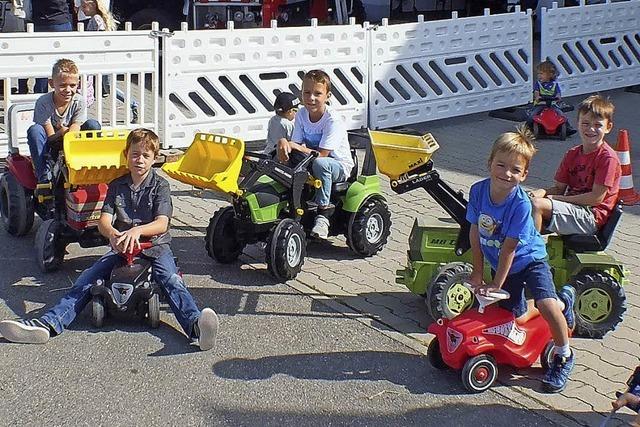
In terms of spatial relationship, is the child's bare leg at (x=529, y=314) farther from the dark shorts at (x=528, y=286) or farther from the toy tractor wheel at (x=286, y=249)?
the toy tractor wheel at (x=286, y=249)

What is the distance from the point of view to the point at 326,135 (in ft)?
21.8

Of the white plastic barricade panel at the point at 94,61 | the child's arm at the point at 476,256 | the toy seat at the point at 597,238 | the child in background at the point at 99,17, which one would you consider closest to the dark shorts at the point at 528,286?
the child's arm at the point at 476,256

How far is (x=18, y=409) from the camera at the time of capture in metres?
4.57

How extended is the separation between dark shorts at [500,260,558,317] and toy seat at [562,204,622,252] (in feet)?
2.44

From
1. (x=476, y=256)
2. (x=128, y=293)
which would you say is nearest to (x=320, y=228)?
(x=128, y=293)

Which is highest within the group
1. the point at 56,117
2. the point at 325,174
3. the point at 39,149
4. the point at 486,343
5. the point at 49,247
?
the point at 56,117

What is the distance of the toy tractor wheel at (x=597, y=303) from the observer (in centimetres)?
566

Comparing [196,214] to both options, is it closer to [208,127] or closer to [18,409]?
[208,127]

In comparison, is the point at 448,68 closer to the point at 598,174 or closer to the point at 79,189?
the point at 598,174

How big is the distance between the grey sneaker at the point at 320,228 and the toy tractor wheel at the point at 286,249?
7.8 inches

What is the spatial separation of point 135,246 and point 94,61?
13.0 ft

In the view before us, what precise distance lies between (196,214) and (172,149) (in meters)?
1.86

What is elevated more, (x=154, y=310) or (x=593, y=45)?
(x=593, y=45)

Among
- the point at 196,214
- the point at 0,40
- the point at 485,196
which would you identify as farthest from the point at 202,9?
the point at 485,196
